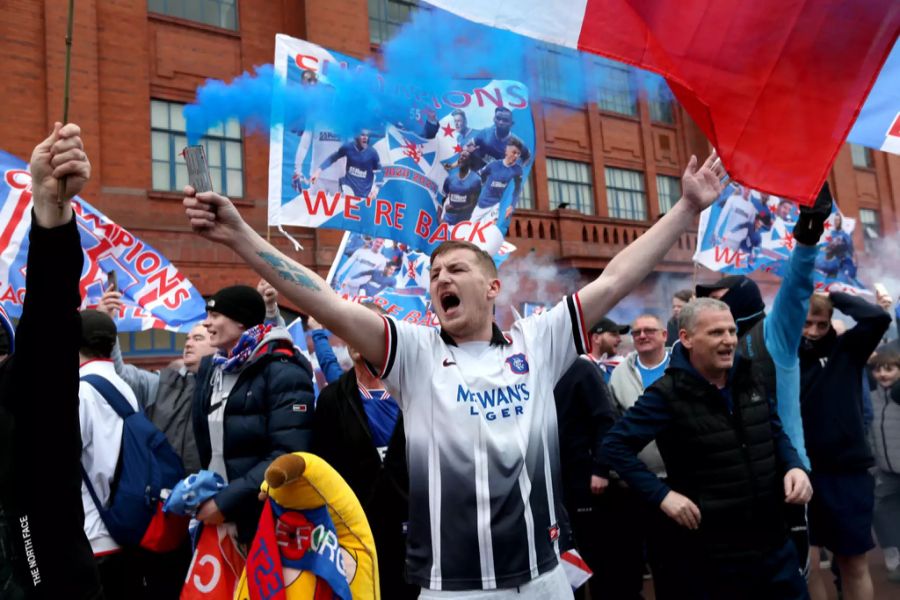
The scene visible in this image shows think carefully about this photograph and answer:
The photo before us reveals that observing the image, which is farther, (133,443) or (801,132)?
(133,443)

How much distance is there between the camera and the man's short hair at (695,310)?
366 centimetres

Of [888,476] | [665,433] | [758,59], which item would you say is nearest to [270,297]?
[665,433]

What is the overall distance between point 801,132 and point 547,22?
43.6 inches

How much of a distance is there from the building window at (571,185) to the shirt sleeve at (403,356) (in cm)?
1877

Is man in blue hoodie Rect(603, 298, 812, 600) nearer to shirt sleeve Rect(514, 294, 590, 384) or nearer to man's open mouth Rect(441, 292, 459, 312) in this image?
shirt sleeve Rect(514, 294, 590, 384)

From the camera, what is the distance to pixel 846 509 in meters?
4.39

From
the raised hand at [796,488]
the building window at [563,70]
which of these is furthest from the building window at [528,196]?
the raised hand at [796,488]

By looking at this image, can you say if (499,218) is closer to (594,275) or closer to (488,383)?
(488,383)

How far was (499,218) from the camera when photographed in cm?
591

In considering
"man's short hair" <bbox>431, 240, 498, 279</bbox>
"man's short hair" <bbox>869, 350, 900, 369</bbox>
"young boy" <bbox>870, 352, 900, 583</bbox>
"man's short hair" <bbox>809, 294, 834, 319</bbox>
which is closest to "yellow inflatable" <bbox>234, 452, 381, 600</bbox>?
"man's short hair" <bbox>431, 240, 498, 279</bbox>

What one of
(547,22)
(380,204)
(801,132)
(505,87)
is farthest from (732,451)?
(505,87)

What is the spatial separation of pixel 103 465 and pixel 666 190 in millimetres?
22803

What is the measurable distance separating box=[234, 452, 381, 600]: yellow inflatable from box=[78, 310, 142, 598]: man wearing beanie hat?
1.13 meters

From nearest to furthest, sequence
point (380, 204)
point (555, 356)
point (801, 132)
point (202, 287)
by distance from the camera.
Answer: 1. point (555, 356)
2. point (801, 132)
3. point (380, 204)
4. point (202, 287)
